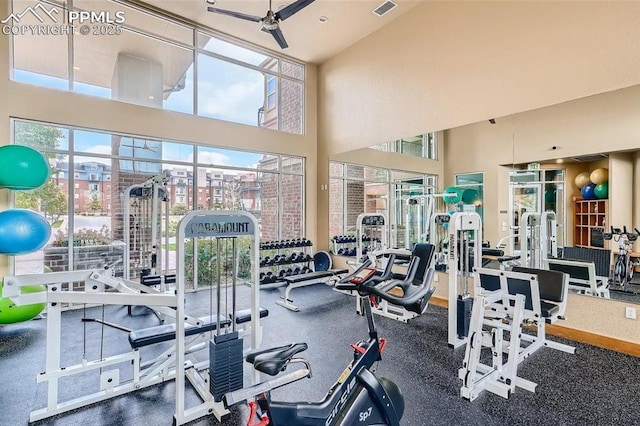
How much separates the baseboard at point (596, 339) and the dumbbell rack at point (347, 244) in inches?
138

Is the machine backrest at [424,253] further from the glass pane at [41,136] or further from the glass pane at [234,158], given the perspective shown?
the glass pane at [41,136]

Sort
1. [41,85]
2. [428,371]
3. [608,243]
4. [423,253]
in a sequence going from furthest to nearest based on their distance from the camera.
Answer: [41,85] < [608,243] < [423,253] < [428,371]

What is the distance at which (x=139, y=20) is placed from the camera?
5.54 m

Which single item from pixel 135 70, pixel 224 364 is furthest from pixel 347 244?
pixel 135 70

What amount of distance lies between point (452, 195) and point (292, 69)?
4754 mm

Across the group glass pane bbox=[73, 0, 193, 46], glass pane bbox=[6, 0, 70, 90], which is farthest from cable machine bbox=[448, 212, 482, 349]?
glass pane bbox=[6, 0, 70, 90]

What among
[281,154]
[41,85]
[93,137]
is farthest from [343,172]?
[41,85]

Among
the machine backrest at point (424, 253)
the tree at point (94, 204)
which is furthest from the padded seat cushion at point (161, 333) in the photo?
the tree at point (94, 204)

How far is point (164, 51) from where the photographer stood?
5.94 m

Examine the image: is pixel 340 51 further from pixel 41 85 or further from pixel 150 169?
pixel 41 85

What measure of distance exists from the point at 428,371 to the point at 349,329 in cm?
123
